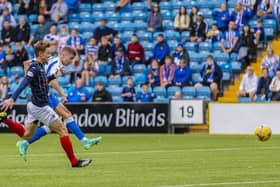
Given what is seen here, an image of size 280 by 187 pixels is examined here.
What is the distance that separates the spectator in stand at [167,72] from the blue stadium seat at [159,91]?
142mm

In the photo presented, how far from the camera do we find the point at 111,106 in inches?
1200

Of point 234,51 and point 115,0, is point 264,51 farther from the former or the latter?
point 115,0

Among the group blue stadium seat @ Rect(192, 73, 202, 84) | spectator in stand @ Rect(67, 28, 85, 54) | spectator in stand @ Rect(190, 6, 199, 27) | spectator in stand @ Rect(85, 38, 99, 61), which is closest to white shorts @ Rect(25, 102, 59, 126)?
blue stadium seat @ Rect(192, 73, 202, 84)

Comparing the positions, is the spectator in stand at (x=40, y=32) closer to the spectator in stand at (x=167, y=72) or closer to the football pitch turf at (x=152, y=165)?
the spectator in stand at (x=167, y=72)

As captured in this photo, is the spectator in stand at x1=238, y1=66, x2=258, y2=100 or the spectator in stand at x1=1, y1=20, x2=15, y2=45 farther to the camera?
the spectator in stand at x1=1, y1=20, x2=15, y2=45

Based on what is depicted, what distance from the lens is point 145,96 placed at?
101 feet

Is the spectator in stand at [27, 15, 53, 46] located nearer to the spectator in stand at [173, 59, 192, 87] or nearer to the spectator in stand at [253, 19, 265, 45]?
the spectator in stand at [173, 59, 192, 87]

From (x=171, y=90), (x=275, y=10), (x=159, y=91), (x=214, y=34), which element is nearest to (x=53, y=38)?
(x=159, y=91)

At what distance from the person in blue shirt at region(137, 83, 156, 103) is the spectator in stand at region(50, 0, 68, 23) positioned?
697 centimetres

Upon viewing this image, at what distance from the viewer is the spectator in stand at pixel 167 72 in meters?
31.1

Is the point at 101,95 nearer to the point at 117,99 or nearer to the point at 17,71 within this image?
the point at 117,99

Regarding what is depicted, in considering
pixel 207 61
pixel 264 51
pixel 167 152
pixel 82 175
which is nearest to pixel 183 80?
pixel 207 61

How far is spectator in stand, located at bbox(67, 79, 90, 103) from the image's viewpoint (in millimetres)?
31359

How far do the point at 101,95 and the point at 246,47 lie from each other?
201 inches
